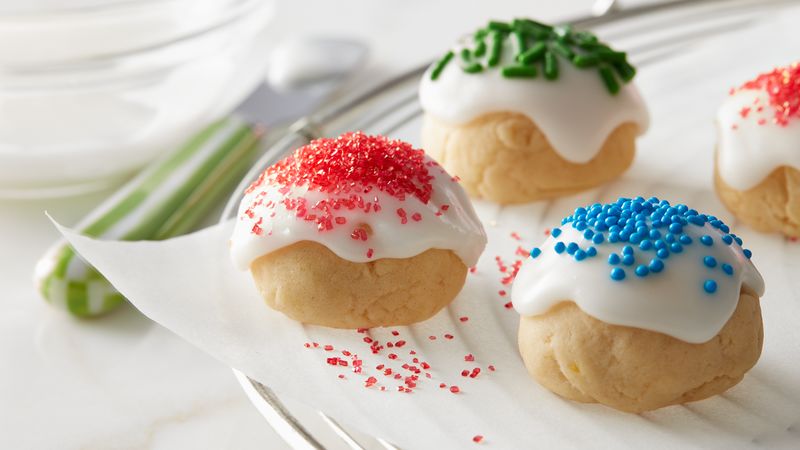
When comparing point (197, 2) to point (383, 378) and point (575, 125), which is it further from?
point (383, 378)

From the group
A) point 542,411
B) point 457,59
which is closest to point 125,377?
point 542,411

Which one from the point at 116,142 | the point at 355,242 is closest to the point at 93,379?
the point at 355,242

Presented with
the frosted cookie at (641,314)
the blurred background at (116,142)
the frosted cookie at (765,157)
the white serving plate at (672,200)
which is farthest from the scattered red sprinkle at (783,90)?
the blurred background at (116,142)

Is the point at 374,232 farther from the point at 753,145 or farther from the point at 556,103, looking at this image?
the point at 753,145

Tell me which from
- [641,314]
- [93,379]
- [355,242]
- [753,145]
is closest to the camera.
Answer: [641,314]

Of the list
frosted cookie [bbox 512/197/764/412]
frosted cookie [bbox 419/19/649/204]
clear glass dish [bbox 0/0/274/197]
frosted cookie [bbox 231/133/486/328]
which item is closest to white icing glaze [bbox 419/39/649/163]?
frosted cookie [bbox 419/19/649/204]

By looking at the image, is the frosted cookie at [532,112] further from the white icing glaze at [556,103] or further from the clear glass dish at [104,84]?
the clear glass dish at [104,84]
